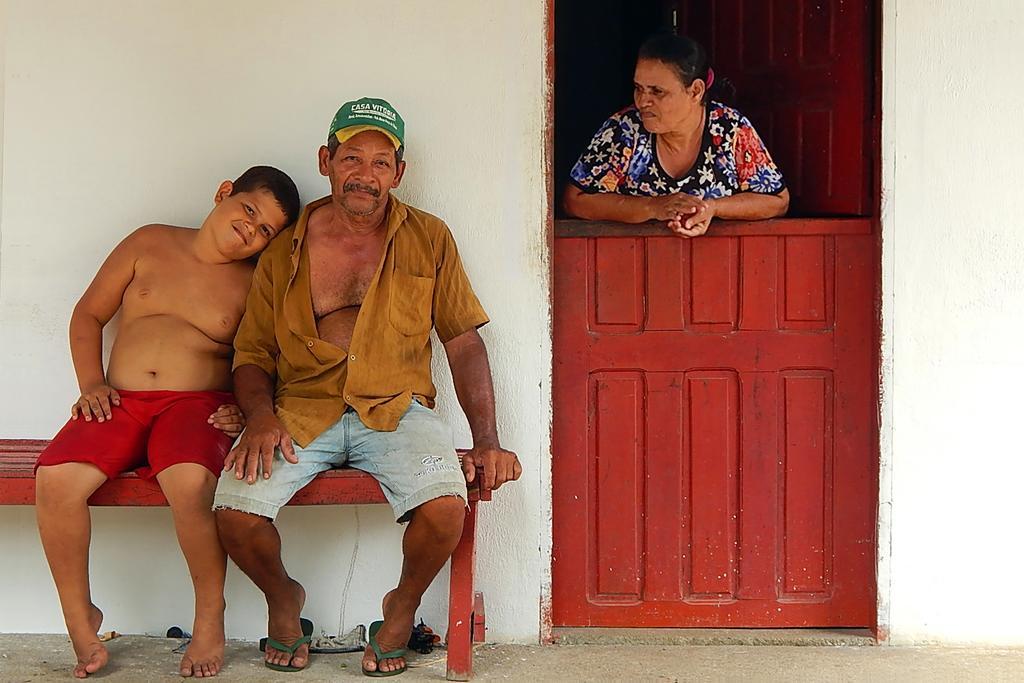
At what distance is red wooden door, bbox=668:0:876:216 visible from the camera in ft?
13.4

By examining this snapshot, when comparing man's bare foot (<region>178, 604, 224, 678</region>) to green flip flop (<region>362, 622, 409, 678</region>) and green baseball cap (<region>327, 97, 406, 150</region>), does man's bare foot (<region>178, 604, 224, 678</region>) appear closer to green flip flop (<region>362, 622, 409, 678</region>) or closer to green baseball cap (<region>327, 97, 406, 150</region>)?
green flip flop (<region>362, 622, 409, 678</region>)

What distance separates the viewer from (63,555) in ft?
11.6

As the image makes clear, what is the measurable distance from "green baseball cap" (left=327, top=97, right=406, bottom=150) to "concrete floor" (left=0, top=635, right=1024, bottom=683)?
64.0 inches

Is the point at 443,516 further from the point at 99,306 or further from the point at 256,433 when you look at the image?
the point at 99,306

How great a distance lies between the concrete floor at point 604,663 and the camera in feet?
11.9

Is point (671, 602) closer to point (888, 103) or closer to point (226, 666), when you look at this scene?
point (226, 666)

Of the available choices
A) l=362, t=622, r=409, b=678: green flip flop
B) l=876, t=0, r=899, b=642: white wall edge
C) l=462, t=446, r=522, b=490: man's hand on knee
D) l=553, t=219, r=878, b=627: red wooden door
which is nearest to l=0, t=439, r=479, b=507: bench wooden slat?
l=462, t=446, r=522, b=490: man's hand on knee

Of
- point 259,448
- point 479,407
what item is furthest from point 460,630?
point 259,448

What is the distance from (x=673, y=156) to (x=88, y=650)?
243cm

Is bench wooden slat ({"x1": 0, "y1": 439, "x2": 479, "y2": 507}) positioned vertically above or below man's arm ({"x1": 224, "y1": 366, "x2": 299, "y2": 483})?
below

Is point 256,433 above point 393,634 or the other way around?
above

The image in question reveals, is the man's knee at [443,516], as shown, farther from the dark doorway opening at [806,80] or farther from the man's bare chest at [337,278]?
the dark doorway opening at [806,80]

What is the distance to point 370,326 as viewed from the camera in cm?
374

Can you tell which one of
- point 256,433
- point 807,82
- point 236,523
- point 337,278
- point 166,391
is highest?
point 807,82
